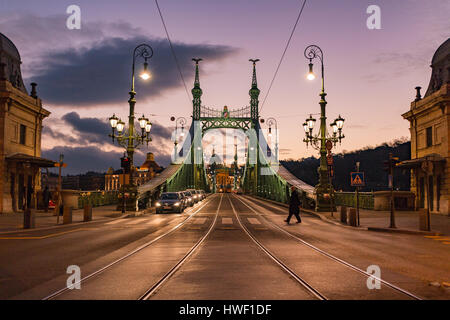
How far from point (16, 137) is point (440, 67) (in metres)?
29.7

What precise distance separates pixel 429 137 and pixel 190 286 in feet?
90.0

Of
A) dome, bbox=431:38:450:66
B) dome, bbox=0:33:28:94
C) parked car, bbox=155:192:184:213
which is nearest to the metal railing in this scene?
parked car, bbox=155:192:184:213

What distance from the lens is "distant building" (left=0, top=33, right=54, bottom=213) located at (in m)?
26.9

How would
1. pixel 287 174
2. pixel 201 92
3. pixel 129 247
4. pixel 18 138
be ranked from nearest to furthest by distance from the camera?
pixel 129 247 → pixel 18 138 → pixel 287 174 → pixel 201 92

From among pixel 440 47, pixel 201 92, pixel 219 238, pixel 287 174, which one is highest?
pixel 201 92

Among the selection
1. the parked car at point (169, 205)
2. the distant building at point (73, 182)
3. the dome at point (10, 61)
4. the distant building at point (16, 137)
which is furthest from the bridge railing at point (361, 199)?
the distant building at point (73, 182)

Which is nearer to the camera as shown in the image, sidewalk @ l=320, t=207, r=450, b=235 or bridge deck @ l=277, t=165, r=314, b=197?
sidewalk @ l=320, t=207, r=450, b=235

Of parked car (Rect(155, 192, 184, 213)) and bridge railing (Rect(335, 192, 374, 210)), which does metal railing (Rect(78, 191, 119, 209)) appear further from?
bridge railing (Rect(335, 192, 374, 210))

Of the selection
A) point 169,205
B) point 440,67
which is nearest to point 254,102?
point 440,67

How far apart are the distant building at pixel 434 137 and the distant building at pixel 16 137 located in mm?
24599

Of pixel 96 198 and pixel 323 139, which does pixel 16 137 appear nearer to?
pixel 96 198

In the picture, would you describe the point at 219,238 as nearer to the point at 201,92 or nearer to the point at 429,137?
the point at 429,137

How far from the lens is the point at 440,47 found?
31.7 m
